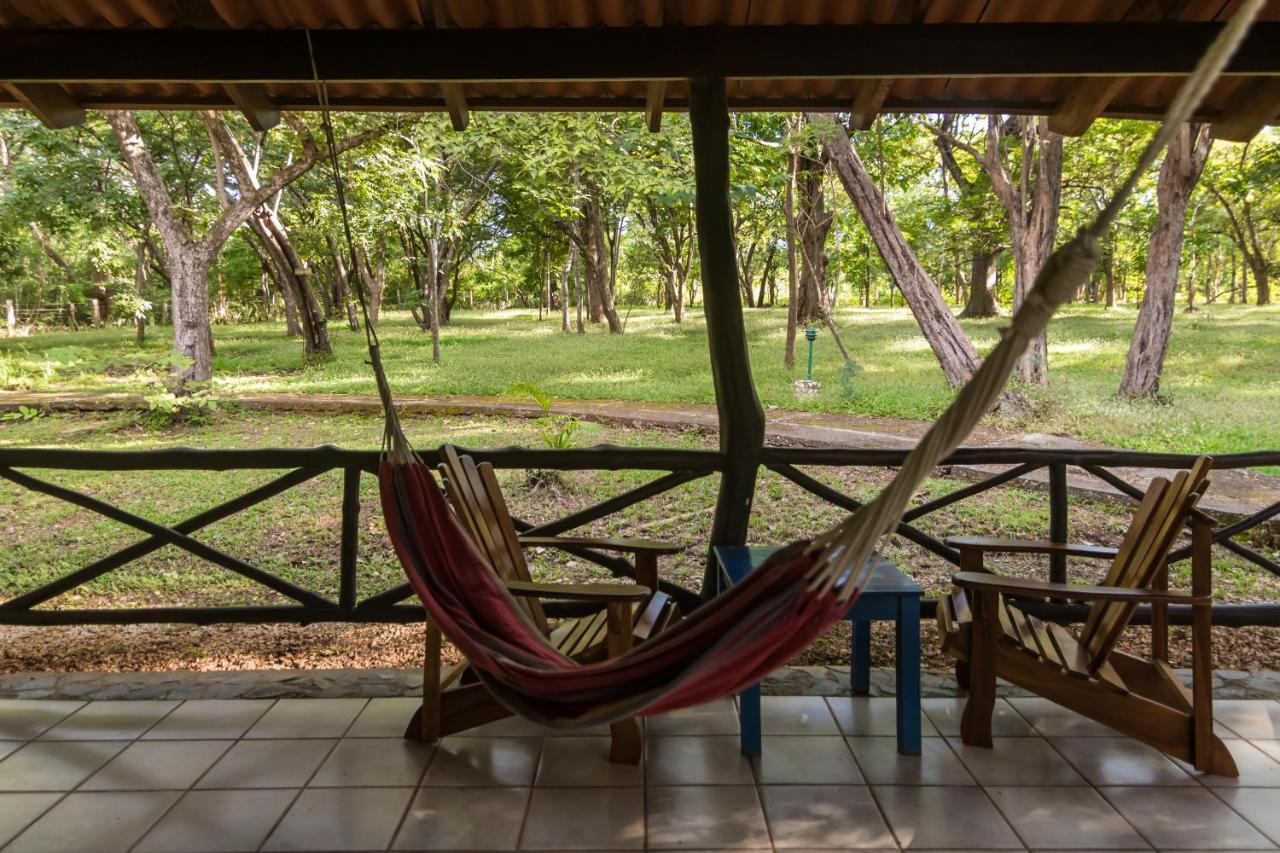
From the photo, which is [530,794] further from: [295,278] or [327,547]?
[295,278]

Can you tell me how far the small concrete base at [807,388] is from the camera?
8.98m

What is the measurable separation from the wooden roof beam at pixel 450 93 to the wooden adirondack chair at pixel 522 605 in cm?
117

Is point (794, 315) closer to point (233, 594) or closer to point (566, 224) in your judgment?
point (566, 224)

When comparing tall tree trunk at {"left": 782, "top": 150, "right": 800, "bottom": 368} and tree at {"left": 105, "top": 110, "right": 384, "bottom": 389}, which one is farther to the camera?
tall tree trunk at {"left": 782, "top": 150, "right": 800, "bottom": 368}

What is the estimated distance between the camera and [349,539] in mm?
2936

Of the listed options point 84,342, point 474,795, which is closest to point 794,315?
point 474,795

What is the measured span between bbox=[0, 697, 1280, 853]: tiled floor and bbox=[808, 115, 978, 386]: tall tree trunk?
5909mm

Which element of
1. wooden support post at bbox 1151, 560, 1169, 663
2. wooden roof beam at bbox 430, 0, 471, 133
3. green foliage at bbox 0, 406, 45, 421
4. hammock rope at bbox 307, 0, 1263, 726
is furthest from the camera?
green foliage at bbox 0, 406, 45, 421

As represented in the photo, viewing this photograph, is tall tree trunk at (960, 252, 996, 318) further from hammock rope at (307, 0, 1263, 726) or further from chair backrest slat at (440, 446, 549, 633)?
hammock rope at (307, 0, 1263, 726)

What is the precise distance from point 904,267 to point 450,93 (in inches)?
244

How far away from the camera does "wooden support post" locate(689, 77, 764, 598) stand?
2.75 metres

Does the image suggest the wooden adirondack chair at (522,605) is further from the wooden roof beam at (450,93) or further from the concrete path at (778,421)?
the concrete path at (778,421)

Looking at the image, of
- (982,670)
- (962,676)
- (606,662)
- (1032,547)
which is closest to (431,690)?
(606,662)

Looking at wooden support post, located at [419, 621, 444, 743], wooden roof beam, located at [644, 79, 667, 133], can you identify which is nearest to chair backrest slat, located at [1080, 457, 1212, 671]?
Result: wooden support post, located at [419, 621, 444, 743]
